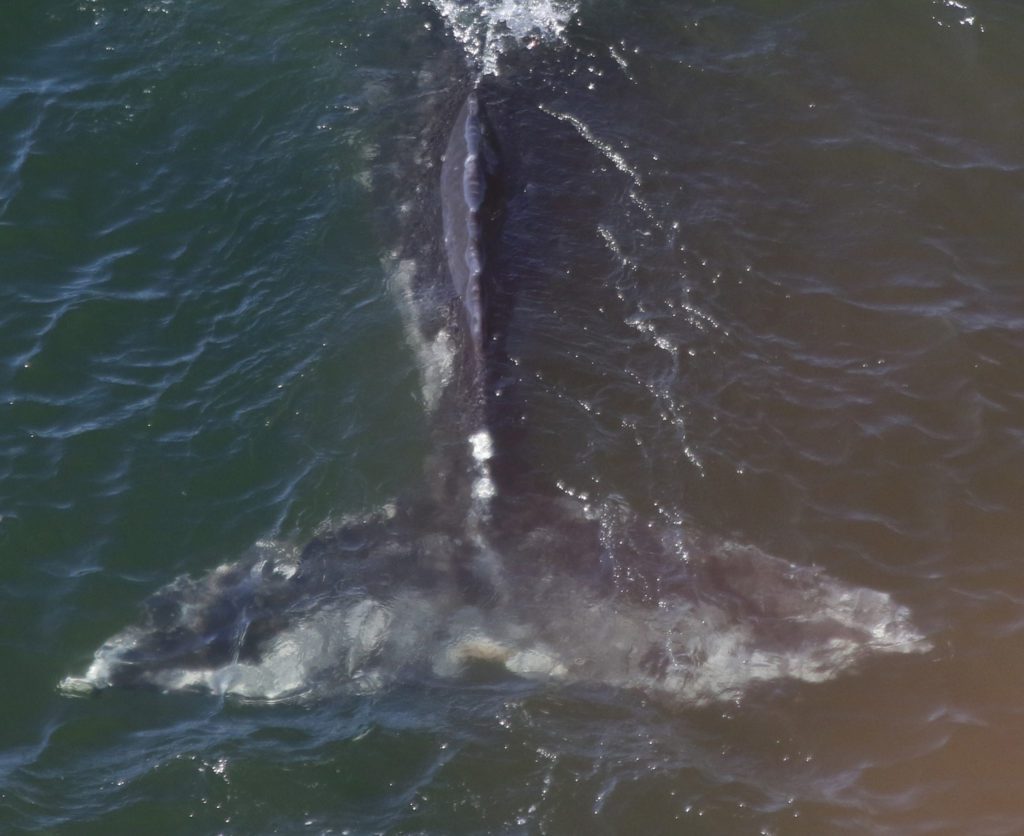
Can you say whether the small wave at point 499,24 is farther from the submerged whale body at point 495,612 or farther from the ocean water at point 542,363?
the submerged whale body at point 495,612

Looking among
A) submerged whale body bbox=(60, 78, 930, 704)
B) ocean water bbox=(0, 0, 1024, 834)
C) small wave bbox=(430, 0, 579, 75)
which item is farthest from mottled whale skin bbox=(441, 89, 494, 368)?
small wave bbox=(430, 0, 579, 75)

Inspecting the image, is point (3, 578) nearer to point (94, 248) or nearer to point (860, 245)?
point (94, 248)

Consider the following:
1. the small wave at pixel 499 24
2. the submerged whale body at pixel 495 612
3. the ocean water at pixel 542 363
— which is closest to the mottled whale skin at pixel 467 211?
the ocean water at pixel 542 363

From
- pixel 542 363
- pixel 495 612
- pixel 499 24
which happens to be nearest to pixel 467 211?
pixel 542 363

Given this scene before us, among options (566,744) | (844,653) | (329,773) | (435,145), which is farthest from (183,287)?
(844,653)

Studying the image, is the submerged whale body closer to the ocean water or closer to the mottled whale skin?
the ocean water

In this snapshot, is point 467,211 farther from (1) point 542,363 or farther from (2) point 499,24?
(2) point 499,24

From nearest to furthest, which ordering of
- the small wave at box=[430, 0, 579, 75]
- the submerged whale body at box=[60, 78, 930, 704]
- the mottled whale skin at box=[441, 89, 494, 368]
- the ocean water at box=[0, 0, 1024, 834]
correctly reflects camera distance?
the ocean water at box=[0, 0, 1024, 834]
the submerged whale body at box=[60, 78, 930, 704]
the mottled whale skin at box=[441, 89, 494, 368]
the small wave at box=[430, 0, 579, 75]
